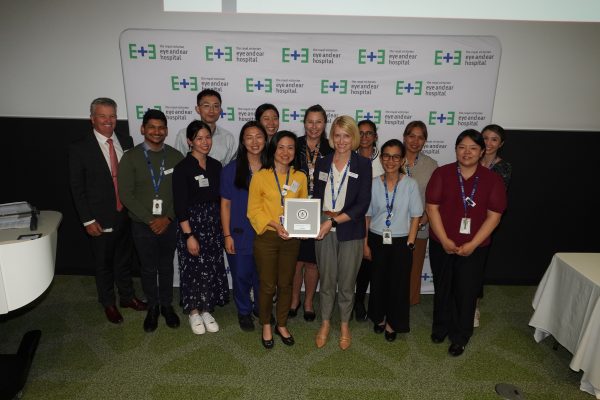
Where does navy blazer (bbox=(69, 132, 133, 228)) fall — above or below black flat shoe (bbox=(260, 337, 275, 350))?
above

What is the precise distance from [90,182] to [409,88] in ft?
9.56

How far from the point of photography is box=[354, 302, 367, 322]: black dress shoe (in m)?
3.28

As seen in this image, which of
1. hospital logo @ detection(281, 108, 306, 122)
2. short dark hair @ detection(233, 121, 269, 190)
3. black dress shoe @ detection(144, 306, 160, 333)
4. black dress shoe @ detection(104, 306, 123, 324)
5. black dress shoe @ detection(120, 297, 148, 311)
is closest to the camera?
short dark hair @ detection(233, 121, 269, 190)

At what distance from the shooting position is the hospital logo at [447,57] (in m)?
3.47

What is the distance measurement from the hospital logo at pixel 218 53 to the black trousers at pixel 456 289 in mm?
2464

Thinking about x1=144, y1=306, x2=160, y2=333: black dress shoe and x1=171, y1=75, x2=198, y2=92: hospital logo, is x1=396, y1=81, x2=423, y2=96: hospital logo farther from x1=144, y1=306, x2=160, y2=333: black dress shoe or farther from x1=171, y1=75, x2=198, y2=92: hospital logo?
x1=144, y1=306, x2=160, y2=333: black dress shoe

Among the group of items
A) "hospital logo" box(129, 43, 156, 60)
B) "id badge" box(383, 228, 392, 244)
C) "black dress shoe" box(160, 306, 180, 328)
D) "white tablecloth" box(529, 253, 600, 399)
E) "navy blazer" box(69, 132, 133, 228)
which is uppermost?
"hospital logo" box(129, 43, 156, 60)

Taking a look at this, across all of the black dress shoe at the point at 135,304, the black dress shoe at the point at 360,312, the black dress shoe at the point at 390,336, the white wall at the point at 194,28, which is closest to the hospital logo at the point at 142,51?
the white wall at the point at 194,28

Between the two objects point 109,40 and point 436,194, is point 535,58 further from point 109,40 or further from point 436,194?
point 109,40

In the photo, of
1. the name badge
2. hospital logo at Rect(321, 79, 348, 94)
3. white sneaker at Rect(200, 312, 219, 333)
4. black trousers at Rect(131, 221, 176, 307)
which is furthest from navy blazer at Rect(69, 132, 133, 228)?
hospital logo at Rect(321, 79, 348, 94)

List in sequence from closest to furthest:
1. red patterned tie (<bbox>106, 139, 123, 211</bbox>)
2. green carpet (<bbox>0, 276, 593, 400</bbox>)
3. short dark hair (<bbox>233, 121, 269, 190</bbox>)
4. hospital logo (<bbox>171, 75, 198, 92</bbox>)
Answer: green carpet (<bbox>0, 276, 593, 400</bbox>), short dark hair (<bbox>233, 121, 269, 190</bbox>), red patterned tie (<bbox>106, 139, 123, 211</bbox>), hospital logo (<bbox>171, 75, 198, 92</bbox>)

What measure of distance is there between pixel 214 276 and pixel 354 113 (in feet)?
6.58

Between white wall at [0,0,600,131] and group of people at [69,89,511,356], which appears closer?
group of people at [69,89,511,356]

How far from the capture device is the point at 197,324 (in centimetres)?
308
